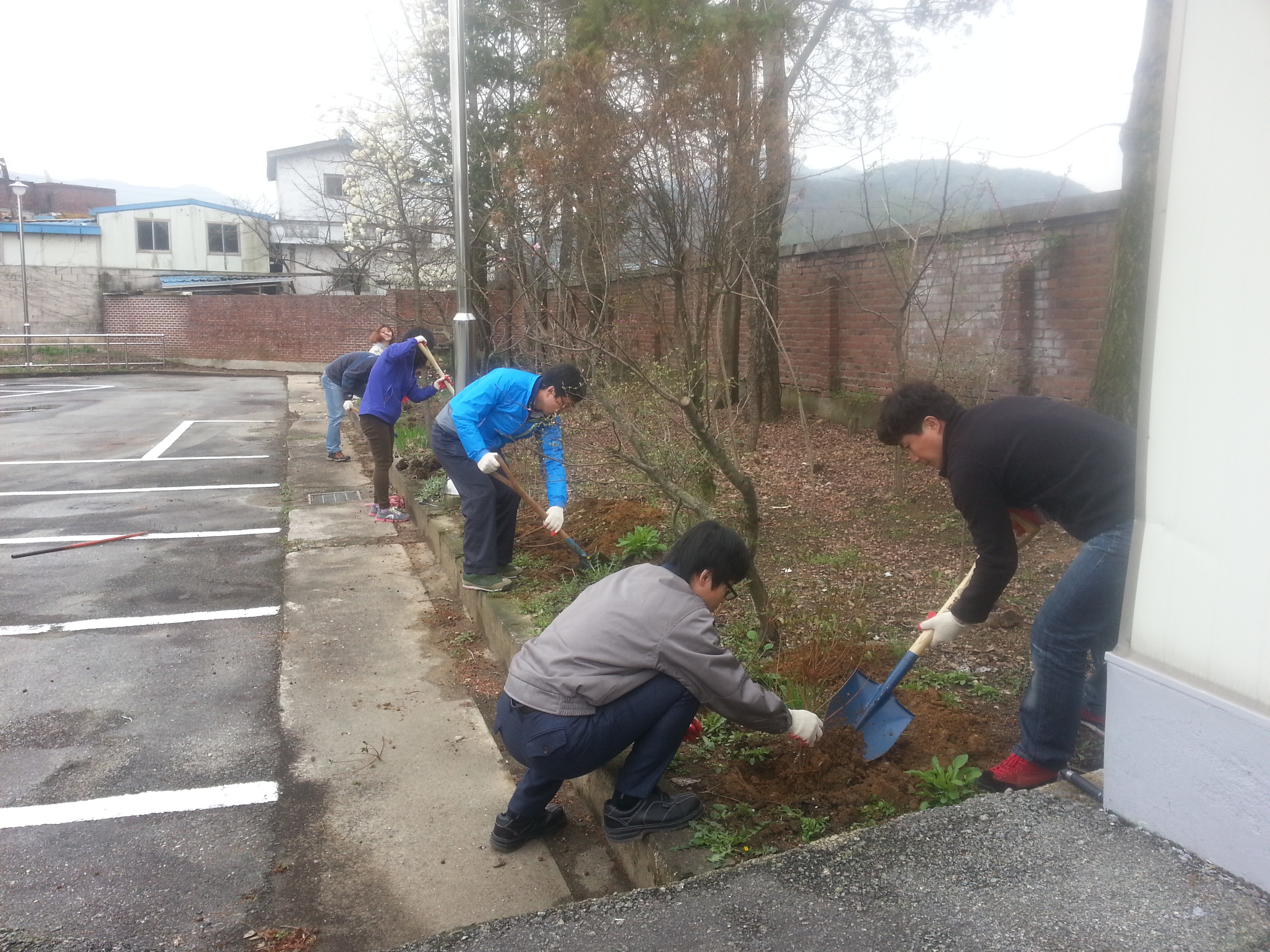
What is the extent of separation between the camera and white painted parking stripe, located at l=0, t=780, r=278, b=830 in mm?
3389

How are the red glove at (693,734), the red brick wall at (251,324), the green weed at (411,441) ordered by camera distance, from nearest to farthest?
1. the red glove at (693,734)
2. the green weed at (411,441)
3. the red brick wall at (251,324)

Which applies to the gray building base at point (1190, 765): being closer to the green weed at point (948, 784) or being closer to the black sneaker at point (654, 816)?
the green weed at point (948, 784)

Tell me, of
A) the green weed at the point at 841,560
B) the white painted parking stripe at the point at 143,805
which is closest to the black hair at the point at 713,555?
the white painted parking stripe at the point at 143,805

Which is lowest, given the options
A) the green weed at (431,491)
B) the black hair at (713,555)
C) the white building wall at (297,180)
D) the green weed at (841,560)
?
the green weed at (431,491)

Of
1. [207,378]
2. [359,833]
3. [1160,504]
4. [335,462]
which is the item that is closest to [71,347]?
[207,378]

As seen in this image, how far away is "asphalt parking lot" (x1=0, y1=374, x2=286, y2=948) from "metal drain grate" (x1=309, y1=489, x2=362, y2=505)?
1.07ft

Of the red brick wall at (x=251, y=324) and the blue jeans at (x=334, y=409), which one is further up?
the red brick wall at (x=251, y=324)

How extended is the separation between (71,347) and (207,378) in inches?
247

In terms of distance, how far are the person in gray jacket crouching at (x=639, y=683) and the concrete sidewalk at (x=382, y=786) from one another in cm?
46

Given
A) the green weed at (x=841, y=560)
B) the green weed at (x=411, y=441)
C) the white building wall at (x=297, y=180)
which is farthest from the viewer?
the white building wall at (x=297, y=180)

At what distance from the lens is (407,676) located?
483cm

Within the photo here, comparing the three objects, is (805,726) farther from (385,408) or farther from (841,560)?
(385,408)

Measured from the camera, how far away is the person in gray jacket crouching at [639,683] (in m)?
2.81

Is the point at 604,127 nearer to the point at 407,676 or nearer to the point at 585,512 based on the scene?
the point at 585,512
